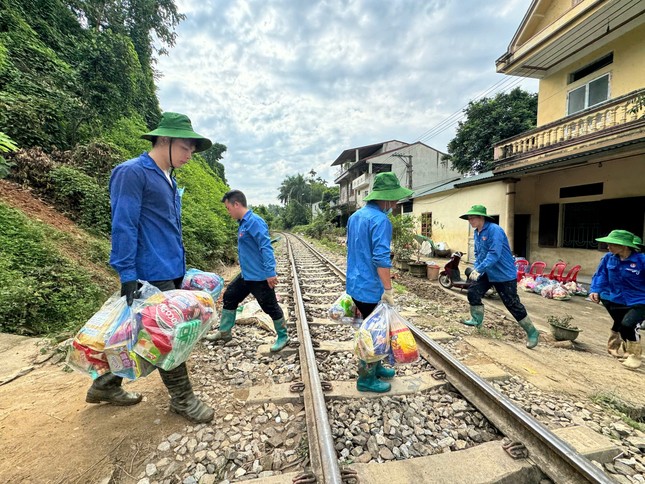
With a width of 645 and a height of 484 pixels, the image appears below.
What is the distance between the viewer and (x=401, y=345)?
8.02 feet

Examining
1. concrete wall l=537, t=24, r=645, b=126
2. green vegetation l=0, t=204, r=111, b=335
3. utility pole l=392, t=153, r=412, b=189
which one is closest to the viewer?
green vegetation l=0, t=204, r=111, b=335

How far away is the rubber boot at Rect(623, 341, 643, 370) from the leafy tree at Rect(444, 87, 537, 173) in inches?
742

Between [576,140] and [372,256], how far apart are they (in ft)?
29.3

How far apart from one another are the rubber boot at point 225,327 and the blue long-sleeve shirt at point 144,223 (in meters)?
1.48

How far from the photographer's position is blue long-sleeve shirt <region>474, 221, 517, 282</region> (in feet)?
Result: 13.6

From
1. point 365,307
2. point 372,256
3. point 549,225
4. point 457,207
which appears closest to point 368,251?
point 372,256

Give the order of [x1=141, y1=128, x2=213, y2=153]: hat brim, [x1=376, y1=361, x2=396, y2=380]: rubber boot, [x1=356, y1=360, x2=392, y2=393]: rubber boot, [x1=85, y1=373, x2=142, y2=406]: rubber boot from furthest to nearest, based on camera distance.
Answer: [x1=376, y1=361, x2=396, y2=380]: rubber boot < [x1=356, y1=360, x2=392, y2=393]: rubber boot < [x1=85, y1=373, x2=142, y2=406]: rubber boot < [x1=141, y1=128, x2=213, y2=153]: hat brim

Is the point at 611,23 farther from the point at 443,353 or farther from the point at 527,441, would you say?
the point at 527,441

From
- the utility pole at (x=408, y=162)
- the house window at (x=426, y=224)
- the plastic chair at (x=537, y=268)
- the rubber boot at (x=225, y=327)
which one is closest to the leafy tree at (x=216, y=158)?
the utility pole at (x=408, y=162)

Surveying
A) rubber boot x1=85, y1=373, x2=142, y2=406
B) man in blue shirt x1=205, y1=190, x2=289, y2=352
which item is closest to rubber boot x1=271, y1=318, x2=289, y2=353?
man in blue shirt x1=205, y1=190, x2=289, y2=352

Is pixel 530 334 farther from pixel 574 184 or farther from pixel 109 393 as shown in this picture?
pixel 574 184

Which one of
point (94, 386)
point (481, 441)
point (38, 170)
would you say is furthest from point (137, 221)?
point (38, 170)

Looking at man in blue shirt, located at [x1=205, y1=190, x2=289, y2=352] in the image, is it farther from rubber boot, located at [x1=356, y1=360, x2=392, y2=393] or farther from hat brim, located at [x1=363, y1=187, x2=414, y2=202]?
hat brim, located at [x1=363, y1=187, x2=414, y2=202]

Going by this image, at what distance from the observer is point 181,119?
2.23 m
